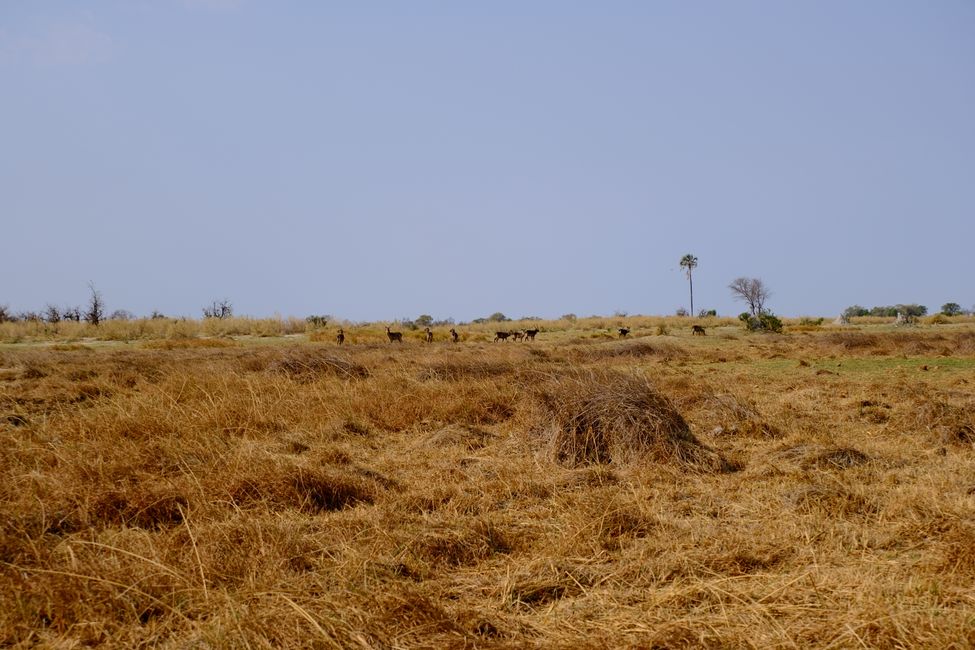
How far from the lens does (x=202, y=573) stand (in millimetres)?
3717

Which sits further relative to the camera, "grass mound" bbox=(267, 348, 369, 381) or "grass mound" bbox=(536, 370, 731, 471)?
"grass mound" bbox=(267, 348, 369, 381)

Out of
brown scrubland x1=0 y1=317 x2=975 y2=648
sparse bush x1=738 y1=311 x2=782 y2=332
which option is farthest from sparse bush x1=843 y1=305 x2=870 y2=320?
brown scrubland x1=0 y1=317 x2=975 y2=648

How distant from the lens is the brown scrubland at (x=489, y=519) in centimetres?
337

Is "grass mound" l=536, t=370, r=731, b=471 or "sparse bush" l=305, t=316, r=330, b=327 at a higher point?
"sparse bush" l=305, t=316, r=330, b=327

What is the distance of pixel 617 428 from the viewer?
7.67m

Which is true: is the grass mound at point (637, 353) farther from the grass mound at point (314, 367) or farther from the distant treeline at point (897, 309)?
the distant treeline at point (897, 309)

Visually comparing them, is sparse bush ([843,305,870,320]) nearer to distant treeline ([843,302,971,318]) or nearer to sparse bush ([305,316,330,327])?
distant treeline ([843,302,971,318])

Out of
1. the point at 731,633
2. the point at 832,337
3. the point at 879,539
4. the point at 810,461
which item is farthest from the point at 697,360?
the point at 731,633

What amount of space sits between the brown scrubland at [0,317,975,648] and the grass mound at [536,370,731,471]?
35 millimetres

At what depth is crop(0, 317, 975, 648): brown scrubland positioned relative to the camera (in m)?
3.37

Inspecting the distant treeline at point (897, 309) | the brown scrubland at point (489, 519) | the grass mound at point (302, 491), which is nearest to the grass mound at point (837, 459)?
the brown scrubland at point (489, 519)

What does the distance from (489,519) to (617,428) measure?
2880 millimetres

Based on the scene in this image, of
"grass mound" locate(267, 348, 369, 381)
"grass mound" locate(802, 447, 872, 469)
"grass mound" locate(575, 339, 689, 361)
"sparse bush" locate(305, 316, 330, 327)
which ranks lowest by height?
"grass mound" locate(802, 447, 872, 469)

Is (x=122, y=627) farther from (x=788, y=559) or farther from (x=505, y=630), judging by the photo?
(x=788, y=559)
